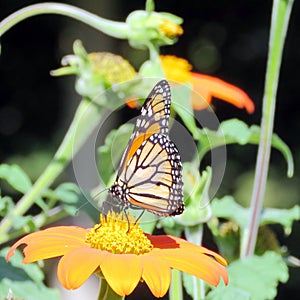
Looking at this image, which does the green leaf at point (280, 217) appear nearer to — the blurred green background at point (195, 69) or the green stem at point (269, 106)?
the green stem at point (269, 106)

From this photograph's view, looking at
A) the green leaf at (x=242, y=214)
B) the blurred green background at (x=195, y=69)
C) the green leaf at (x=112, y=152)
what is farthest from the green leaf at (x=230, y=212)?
the blurred green background at (x=195, y=69)

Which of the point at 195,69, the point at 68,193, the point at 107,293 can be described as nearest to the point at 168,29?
the point at 68,193

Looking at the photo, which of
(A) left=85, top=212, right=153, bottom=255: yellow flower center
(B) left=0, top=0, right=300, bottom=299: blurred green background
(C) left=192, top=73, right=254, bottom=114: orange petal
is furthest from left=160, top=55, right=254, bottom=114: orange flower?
(B) left=0, top=0, right=300, bottom=299: blurred green background

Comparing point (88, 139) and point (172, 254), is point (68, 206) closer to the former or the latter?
point (88, 139)

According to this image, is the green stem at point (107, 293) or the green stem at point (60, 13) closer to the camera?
the green stem at point (107, 293)

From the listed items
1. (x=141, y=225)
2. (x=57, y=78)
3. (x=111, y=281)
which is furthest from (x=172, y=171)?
(x=57, y=78)

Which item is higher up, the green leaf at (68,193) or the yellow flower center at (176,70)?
the yellow flower center at (176,70)

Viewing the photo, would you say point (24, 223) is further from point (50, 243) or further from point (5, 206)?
point (50, 243)
